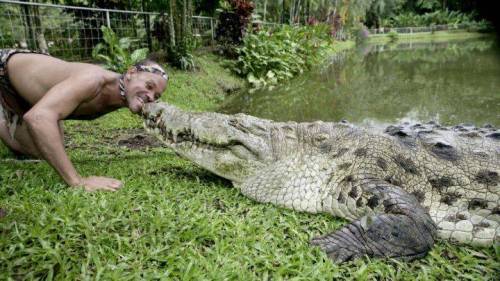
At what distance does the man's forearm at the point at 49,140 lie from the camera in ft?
8.73

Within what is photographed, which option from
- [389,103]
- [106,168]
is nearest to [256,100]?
[389,103]

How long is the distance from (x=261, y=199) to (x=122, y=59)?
20.9 feet

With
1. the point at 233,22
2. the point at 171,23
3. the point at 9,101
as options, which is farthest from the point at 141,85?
the point at 233,22

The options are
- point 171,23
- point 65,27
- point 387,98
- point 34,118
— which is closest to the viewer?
point 34,118

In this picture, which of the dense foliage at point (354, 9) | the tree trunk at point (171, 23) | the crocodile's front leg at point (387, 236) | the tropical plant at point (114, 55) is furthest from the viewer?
the dense foliage at point (354, 9)

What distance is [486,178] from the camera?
258cm

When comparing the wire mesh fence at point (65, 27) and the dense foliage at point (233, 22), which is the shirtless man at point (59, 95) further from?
the dense foliage at point (233, 22)

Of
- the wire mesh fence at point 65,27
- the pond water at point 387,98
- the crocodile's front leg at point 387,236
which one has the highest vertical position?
the wire mesh fence at point 65,27

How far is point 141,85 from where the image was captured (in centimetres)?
327

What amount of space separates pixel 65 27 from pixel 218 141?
7312mm

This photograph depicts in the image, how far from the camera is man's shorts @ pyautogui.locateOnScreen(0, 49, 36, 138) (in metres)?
3.21

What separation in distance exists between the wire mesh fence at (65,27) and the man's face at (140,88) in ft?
16.0

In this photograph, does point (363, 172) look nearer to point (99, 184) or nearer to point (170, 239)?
point (170, 239)

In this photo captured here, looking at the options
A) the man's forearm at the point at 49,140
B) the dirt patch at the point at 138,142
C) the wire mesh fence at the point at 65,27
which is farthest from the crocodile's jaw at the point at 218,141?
the wire mesh fence at the point at 65,27
